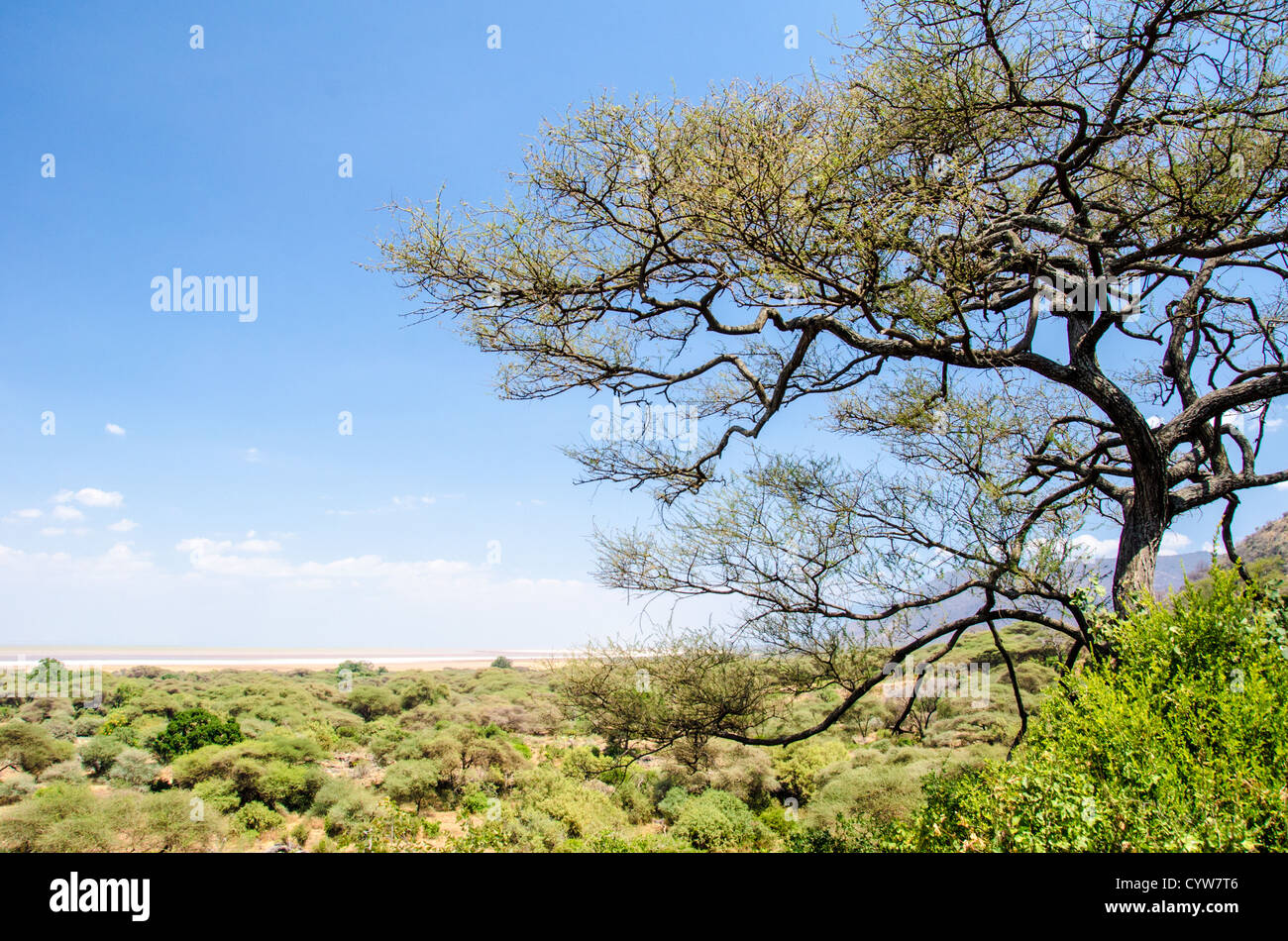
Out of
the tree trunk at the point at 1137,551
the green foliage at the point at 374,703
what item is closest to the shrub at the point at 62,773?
the green foliage at the point at 374,703

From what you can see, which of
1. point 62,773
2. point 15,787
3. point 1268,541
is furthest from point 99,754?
point 1268,541

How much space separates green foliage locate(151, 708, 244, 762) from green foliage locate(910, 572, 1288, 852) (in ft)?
79.9

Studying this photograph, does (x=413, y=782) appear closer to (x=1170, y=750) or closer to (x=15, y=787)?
(x=15, y=787)

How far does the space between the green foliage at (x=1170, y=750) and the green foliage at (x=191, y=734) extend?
24.4 meters

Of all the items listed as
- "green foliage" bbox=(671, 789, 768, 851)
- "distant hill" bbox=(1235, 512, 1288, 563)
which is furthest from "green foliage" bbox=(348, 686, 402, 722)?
"distant hill" bbox=(1235, 512, 1288, 563)

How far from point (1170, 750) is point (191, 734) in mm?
25981

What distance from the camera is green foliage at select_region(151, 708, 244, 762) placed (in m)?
20.6

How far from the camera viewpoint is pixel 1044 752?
3588 millimetres

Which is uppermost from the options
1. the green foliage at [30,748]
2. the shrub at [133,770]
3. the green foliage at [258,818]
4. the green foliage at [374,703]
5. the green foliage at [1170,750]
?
the green foliage at [1170,750]

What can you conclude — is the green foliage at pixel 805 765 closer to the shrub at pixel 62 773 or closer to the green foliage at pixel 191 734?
the green foliage at pixel 191 734

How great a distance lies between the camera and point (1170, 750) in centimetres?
316

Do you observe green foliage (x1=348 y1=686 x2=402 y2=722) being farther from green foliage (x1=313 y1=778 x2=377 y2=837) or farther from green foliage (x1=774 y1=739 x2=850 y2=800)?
green foliage (x1=774 y1=739 x2=850 y2=800)

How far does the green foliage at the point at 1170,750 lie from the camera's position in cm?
283
